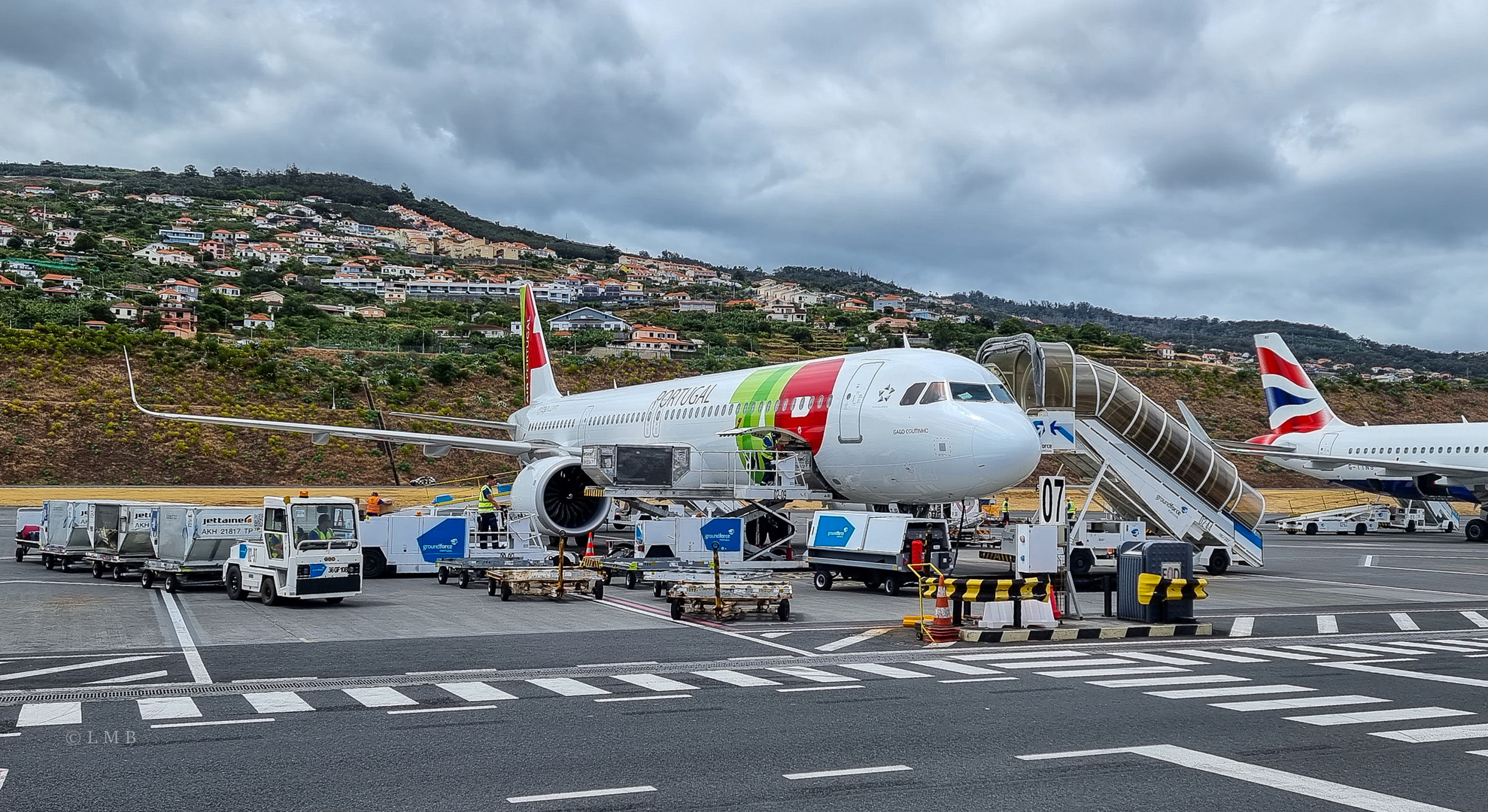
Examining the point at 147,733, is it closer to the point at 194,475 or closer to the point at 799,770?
the point at 799,770

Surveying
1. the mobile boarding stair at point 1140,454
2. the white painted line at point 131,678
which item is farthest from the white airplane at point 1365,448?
the white painted line at point 131,678

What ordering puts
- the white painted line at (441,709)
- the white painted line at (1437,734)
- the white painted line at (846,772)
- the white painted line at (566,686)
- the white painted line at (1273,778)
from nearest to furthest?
the white painted line at (1273,778), the white painted line at (846,772), the white painted line at (1437,734), the white painted line at (441,709), the white painted line at (566,686)

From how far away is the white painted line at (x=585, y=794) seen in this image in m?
7.03

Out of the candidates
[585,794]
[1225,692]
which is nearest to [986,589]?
[1225,692]

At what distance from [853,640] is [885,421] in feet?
21.6

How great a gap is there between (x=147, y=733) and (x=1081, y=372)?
20.5 meters

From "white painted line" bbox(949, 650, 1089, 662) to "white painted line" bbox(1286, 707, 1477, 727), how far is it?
383 centimetres

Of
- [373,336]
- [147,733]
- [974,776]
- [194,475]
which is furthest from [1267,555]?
[373,336]

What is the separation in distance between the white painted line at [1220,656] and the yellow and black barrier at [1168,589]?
1819 millimetres

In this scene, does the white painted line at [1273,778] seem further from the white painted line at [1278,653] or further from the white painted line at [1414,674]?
the white painted line at [1278,653]

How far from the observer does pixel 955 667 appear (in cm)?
1267

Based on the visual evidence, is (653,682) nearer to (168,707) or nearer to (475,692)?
(475,692)

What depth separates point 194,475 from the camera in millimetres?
58812

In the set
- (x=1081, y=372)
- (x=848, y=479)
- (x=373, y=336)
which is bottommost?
(x=848, y=479)
